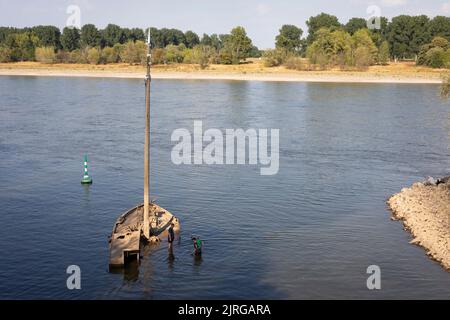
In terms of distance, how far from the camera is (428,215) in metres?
35.7

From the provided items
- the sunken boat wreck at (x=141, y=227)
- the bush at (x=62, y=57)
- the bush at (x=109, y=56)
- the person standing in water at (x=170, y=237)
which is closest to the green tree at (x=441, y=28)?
the bush at (x=109, y=56)

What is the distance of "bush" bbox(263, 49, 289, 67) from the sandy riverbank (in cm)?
14024

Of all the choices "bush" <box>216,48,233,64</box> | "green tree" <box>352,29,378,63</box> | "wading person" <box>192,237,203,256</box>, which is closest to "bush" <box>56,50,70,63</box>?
"bush" <box>216,48,233,64</box>

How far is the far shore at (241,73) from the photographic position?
155125mm

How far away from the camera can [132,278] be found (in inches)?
1061

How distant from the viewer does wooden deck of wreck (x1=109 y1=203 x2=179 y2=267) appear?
92.1 ft

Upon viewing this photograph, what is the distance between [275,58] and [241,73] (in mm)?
18733

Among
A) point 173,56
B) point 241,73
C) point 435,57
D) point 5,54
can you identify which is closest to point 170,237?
point 241,73

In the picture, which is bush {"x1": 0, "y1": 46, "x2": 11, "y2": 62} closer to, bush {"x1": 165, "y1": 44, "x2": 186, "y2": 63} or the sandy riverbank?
bush {"x1": 165, "y1": 44, "x2": 186, "y2": 63}

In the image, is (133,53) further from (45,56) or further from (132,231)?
(132,231)

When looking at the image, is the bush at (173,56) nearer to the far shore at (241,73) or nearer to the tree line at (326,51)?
the tree line at (326,51)

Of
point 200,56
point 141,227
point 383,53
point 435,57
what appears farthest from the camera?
point 200,56

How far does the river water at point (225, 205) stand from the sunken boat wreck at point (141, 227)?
82 centimetres
